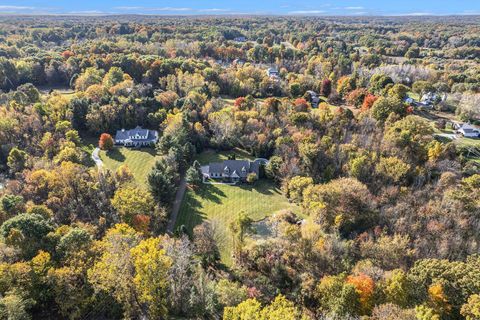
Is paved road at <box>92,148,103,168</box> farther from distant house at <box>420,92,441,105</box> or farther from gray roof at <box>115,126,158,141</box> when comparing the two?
distant house at <box>420,92,441,105</box>

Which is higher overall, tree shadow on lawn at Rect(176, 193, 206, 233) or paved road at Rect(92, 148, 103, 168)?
paved road at Rect(92, 148, 103, 168)

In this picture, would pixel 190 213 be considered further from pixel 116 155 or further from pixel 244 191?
pixel 116 155

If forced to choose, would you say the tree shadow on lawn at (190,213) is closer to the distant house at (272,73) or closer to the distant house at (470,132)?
the distant house at (470,132)

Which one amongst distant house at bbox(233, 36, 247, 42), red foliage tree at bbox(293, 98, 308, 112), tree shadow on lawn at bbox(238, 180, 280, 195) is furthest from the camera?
distant house at bbox(233, 36, 247, 42)

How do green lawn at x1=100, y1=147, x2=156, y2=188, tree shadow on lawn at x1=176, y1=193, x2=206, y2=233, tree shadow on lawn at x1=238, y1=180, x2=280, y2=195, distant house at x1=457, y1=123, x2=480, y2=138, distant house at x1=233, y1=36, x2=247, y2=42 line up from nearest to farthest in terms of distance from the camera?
tree shadow on lawn at x1=176, y1=193, x2=206, y2=233 < tree shadow on lawn at x1=238, y1=180, x2=280, y2=195 < green lawn at x1=100, y1=147, x2=156, y2=188 < distant house at x1=457, y1=123, x2=480, y2=138 < distant house at x1=233, y1=36, x2=247, y2=42

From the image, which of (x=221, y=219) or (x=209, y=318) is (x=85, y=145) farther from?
(x=209, y=318)

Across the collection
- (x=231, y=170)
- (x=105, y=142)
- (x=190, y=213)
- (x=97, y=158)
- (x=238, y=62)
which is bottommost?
(x=190, y=213)

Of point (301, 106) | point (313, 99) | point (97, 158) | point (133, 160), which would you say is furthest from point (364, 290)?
point (313, 99)

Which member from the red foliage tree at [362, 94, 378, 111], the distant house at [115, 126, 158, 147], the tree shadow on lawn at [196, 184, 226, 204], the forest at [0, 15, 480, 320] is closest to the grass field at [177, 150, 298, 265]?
the tree shadow on lawn at [196, 184, 226, 204]
